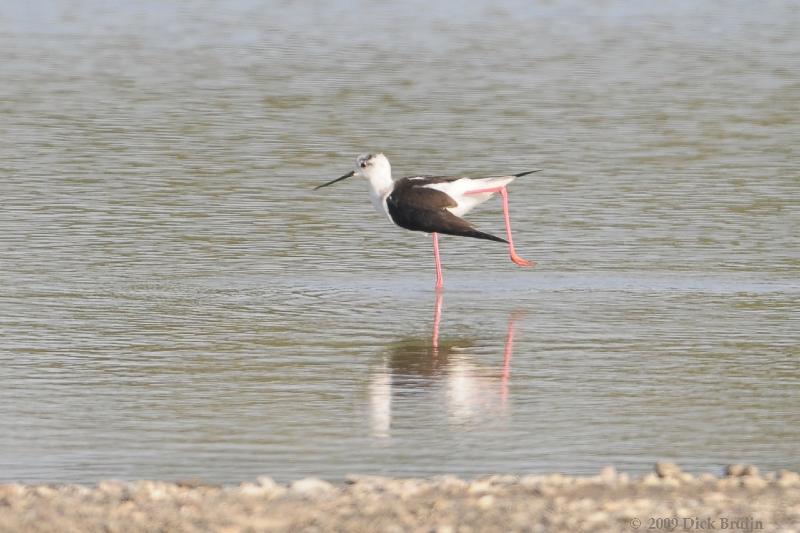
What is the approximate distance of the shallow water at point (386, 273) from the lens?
29.1ft

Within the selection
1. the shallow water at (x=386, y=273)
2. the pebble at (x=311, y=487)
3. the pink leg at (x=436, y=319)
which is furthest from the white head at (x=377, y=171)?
the pebble at (x=311, y=487)

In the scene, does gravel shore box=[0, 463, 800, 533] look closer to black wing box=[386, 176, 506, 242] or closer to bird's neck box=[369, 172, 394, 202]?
black wing box=[386, 176, 506, 242]

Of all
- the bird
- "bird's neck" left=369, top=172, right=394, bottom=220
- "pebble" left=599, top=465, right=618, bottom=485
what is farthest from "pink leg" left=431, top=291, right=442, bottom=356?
"pebble" left=599, top=465, right=618, bottom=485

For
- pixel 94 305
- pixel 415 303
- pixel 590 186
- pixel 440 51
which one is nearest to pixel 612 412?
pixel 415 303

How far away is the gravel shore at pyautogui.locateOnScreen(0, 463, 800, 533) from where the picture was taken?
6984 millimetres

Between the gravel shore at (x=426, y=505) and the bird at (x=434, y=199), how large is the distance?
17.4 feet

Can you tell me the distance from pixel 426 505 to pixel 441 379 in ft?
9.45

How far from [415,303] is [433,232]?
3.38 feet

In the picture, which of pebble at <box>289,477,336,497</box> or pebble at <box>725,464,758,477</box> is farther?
pebble at <box>725,464,758,477</box>

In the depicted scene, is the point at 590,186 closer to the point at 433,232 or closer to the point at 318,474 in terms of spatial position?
the point at 433,232

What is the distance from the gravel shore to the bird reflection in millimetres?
1377

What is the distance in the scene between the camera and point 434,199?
1320 centimetres

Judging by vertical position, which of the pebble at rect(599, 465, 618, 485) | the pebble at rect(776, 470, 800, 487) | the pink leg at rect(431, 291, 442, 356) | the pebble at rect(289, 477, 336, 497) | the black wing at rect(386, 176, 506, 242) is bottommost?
the pebble at rect(776, 470, 800, 487)

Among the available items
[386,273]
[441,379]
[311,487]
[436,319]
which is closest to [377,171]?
[386,273]
